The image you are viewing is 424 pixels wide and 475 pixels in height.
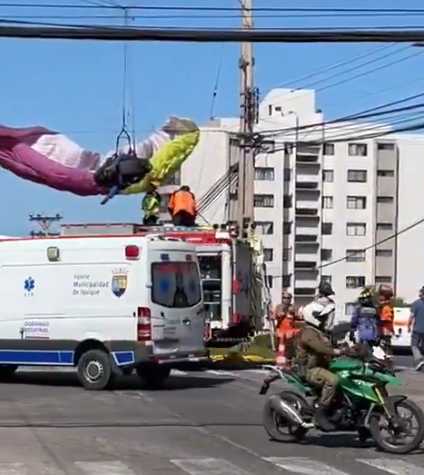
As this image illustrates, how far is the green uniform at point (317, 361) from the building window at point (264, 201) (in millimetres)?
68995

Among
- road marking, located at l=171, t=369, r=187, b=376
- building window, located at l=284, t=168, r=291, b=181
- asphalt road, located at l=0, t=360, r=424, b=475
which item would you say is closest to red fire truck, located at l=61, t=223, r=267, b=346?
road marking, located at l=171, t=369, r=187, b=376

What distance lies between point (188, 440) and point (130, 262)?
697 centimetres

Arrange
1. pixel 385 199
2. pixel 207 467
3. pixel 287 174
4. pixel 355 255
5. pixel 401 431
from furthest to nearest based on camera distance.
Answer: pixel 385 199, pixel 355 255, pixel 287 174, pixel 401 431, pixel 207 467

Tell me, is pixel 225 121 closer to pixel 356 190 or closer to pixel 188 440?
pixel 356 190

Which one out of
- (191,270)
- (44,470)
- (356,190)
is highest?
(356,190)

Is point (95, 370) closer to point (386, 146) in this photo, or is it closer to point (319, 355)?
point (319, 355)

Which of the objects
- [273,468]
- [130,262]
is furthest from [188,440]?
[130,262]

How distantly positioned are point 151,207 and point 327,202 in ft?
202

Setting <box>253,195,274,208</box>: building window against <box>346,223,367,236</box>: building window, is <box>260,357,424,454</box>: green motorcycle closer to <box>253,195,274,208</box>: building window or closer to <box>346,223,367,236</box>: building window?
<box>253,195,274,208</box>: building window

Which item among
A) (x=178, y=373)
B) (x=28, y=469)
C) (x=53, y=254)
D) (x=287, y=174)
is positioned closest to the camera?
(x=28, y=469)

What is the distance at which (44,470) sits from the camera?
474 inches

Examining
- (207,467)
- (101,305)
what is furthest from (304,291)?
(207,467)

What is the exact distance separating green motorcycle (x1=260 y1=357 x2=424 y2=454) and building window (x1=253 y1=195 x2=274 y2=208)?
6892 centimetres

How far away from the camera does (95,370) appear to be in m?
21.0
